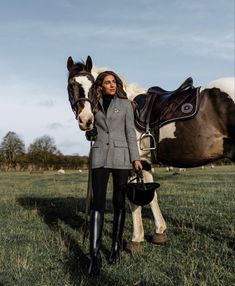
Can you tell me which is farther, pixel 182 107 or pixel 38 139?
pixel 38 139

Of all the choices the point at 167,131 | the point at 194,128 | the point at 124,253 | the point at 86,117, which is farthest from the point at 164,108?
the point at 124,253

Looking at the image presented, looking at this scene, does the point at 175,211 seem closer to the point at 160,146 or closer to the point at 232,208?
the point at 232,208

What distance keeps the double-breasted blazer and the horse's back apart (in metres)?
1.52

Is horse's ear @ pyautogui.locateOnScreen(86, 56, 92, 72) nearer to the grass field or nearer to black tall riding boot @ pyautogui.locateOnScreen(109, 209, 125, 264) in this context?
black tall riding boot @ pyautogui.locateOnScreen(109, 209, 125, 264)

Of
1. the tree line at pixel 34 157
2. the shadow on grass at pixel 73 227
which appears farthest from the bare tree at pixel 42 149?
the shadow on grass at pixel 73 227

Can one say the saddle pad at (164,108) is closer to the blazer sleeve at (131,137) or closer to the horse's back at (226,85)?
the horse's back at (226,85)

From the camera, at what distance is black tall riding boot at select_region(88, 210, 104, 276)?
5135 millimetres

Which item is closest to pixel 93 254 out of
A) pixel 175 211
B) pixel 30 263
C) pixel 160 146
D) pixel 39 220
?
pixel 30 263

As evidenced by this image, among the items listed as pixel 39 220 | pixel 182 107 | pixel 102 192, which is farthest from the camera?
pixel 39 220

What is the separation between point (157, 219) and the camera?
294 inches

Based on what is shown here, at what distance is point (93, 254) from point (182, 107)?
107 inches

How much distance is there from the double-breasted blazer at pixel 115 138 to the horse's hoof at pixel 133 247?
144cm

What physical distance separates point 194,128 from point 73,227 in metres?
3.52

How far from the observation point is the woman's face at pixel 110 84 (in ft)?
18.8
